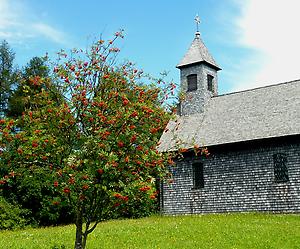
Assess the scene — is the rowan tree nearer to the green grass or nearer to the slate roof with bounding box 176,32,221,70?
the green grass

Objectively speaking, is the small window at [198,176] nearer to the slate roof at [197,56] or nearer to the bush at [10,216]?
the slate roof at [197,56]

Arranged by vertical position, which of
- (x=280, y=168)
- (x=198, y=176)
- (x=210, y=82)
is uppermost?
(x=210, y=82)

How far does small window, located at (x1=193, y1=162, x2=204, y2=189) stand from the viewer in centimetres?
2644

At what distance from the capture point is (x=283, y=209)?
76.2 ft

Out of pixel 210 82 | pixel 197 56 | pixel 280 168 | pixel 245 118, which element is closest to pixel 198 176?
pixel 245 118

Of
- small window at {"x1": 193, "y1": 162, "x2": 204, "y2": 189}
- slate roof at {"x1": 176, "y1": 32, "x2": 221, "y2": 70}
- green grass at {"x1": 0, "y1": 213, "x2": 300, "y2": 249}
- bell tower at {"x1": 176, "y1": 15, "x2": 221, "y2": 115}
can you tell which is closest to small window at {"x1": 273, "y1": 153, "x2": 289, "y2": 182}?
green grass at {"x1": 0, "y1": 213, "x2": 300, "y2": 249}

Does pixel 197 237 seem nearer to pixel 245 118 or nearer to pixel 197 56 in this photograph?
pixel 245 118

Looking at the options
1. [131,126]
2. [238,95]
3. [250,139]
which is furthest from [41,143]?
[238,95]

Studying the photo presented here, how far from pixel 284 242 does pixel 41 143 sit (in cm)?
881

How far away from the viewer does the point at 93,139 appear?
950 cm

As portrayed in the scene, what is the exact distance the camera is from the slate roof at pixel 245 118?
79.2ft

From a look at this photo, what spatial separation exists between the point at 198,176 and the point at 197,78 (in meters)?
7.08

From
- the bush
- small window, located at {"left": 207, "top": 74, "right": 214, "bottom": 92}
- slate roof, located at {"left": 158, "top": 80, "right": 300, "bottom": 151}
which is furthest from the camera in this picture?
small window, located at {"left": 207, "top": 74, "right": 214, "bottom": 92}

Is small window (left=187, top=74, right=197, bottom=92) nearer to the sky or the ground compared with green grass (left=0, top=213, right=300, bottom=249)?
nearer to the sky
